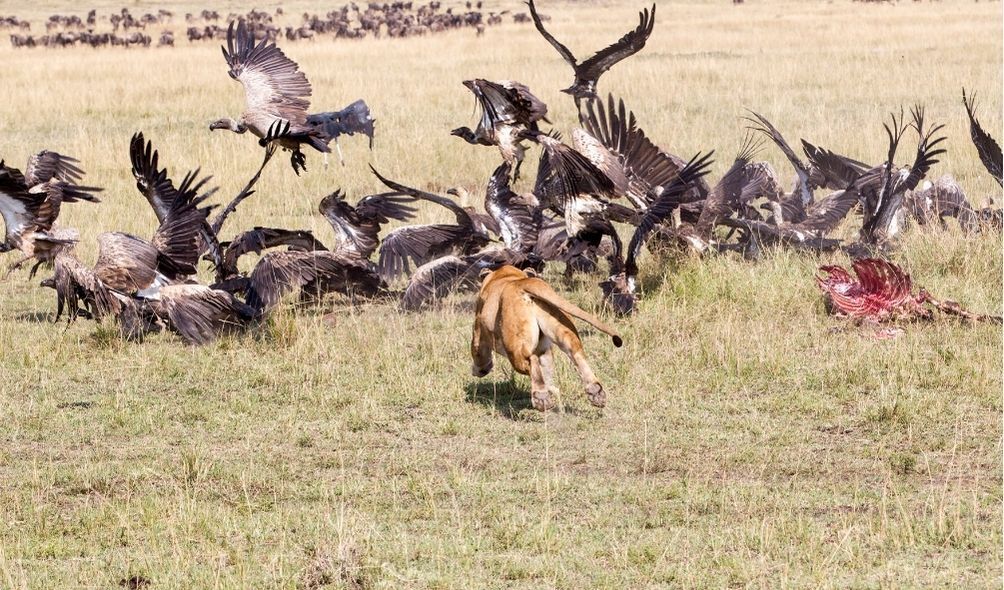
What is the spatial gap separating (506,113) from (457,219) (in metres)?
1.06

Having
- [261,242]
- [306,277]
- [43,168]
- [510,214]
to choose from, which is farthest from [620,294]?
[43,168]

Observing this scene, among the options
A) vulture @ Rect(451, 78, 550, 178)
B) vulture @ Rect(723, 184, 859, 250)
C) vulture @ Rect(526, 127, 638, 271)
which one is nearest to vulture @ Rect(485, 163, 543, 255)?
vulture @ Rect(526, 127, 638, 271)

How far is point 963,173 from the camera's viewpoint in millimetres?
12969

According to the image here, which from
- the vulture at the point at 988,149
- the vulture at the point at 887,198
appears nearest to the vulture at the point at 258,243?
the vulture at the point at 887,198

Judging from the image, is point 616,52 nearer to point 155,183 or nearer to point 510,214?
point 510,214

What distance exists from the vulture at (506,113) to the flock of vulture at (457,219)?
14 millimetres

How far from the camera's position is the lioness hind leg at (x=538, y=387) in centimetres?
586

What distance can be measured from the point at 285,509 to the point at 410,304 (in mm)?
3501

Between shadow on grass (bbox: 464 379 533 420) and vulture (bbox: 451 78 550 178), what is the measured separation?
2125 mm

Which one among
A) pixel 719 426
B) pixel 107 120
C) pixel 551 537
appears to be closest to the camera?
pixel 551 537

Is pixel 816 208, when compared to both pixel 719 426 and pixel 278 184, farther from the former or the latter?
pixel 278 184

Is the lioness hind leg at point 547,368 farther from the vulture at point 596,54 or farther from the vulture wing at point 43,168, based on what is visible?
the vulture wing at point 43,168

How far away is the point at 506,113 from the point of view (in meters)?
8.27

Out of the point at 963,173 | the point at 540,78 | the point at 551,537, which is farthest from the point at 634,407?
the point at 540,78
